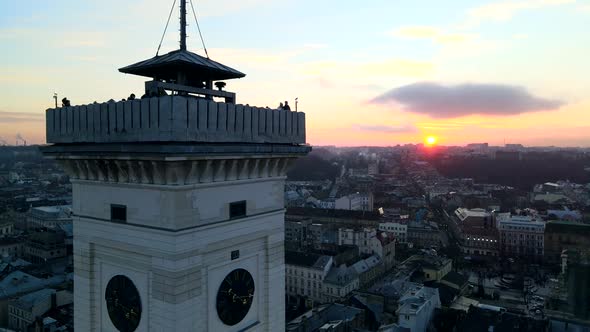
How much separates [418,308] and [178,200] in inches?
1318

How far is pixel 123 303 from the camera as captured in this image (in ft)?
24.5

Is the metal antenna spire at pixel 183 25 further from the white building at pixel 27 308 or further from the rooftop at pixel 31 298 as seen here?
the rooftop at pixel 31 298

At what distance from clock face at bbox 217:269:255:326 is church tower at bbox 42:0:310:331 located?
0.06 ft

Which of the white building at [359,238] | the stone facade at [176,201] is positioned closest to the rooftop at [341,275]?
the white building at [359,238]

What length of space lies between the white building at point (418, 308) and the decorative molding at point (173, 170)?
1214 inches

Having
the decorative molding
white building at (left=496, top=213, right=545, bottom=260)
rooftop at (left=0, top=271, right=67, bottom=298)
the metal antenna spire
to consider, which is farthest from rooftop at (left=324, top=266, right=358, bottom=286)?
the metal antenna spire

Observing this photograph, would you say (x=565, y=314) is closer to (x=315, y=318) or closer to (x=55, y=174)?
(x=315, y=318)

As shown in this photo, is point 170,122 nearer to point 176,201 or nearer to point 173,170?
point 173,170

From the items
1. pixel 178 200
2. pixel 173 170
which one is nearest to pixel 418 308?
pixel 178 200

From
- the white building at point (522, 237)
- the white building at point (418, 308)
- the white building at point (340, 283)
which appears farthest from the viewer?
the white building at point (522, 237)

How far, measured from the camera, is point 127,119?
6648 mm

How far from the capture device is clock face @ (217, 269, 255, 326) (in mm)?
7590

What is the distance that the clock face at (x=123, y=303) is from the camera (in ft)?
23.9

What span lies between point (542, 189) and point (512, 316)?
114964 mm
